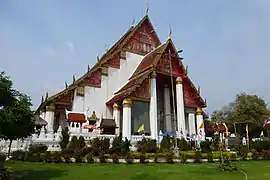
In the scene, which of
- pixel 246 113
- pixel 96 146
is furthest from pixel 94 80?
pixel 246 113

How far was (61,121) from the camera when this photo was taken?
2586 centimetres

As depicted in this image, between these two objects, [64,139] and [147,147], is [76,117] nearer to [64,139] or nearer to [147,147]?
[64,139]

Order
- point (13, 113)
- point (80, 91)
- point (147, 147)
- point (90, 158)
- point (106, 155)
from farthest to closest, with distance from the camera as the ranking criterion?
point (80, 91), point (147, 147), point (106, 155), point (90, 158), point (13, 113)

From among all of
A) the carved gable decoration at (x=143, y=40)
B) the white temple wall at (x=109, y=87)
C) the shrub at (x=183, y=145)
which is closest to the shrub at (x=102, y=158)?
the shrub at (x=183, y=145)

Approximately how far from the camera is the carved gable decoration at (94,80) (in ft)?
81.8

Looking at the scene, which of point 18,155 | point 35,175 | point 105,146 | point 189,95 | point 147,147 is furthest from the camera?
point 189,95

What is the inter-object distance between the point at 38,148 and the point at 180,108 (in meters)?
13.5

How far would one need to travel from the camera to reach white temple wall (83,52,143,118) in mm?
24703

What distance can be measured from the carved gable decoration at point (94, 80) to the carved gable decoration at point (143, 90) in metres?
4.34

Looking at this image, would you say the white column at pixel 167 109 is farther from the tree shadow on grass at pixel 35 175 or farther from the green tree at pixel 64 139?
the tree shadow on grass at pixel 35 175

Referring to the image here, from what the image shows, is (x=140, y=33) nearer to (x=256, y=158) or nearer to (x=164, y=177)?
(x=256, y=158)

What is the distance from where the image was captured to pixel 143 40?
31016mm

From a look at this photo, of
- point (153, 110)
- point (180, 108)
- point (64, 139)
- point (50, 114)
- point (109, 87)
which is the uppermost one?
point (109, 87)

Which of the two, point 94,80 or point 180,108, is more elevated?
point 94,80
